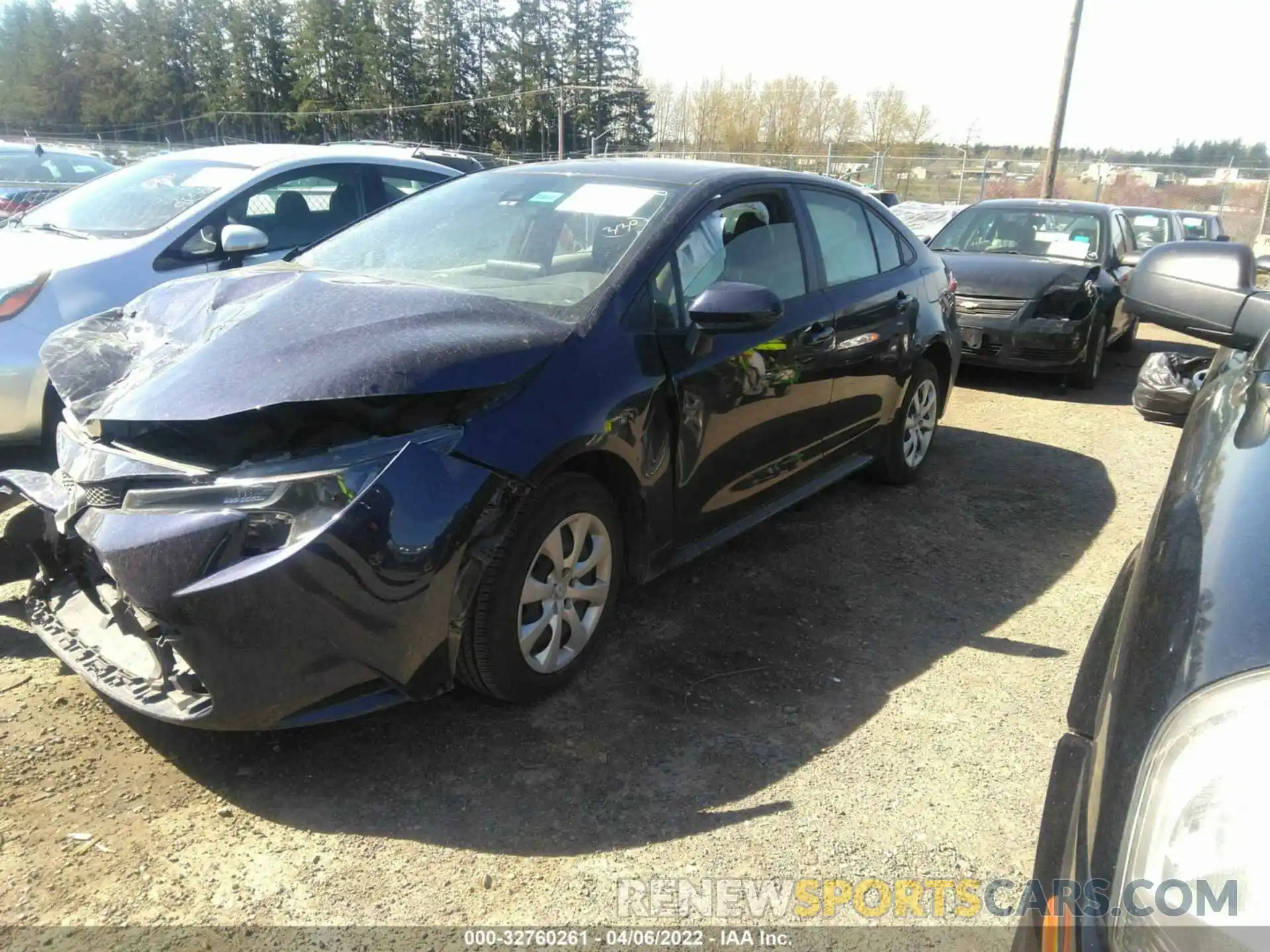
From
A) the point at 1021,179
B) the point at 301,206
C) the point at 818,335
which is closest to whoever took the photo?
the point at 818,335

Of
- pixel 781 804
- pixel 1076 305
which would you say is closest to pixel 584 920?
pixel 781 804

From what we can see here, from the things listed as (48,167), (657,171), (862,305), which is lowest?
(862,305)

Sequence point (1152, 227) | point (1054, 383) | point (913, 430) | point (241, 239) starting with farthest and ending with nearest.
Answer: point (1152, 227) → point (1054, 383) → point (913, 430) → point (241, 239)

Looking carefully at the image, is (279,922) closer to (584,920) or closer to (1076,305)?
(584,920)

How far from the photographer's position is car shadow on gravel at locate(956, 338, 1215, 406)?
8.27 meters

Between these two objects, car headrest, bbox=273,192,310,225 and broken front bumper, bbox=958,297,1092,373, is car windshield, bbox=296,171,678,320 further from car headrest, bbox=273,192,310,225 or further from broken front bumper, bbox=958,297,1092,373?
broken front bumper, bbox=958,297,1092,373

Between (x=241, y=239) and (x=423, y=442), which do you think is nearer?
(x=423, y=442)

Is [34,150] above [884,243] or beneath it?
above

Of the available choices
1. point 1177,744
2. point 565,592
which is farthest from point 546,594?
point 1177,744

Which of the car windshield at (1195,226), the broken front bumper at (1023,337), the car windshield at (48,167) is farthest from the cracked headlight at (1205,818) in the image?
the car windshield at (1195,226)

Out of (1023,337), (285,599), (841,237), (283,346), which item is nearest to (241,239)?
(283,346)

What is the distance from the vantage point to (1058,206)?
30.4ft

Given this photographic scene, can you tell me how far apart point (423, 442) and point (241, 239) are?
10.7 feet
